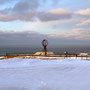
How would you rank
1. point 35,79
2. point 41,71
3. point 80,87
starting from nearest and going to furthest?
1. point 80,87
2. point 35,79
3. point 41,71

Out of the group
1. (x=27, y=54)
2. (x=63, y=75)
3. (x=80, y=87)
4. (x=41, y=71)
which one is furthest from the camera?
(x=27, y=54)

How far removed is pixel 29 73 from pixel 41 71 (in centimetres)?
41

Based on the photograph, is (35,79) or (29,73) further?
(29,73)

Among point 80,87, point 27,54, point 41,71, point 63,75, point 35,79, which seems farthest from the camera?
point 27,54

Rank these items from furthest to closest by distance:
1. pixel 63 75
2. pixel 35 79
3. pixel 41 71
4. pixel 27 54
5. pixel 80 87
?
pixel 27 54 < pixel 41 71 < pixel 63 75 < pixel 35 79 < pixel 80 87

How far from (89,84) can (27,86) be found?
1.48 meters

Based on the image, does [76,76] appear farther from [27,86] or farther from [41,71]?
[27,86]

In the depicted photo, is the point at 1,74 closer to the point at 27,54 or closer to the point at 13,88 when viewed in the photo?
the point at 13,88

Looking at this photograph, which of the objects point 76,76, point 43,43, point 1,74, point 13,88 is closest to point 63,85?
point 76,76

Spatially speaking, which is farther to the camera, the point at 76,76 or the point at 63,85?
the point at 76,76

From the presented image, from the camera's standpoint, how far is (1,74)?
500 cm

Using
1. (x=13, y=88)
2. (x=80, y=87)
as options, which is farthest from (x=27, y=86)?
(x=80, y=87)

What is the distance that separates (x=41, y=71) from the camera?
16.9ft

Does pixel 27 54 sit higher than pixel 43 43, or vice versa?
pixel 43 43
